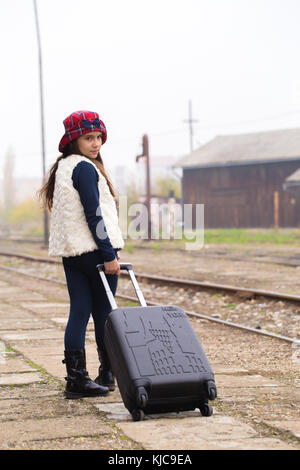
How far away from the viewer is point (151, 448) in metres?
3.22

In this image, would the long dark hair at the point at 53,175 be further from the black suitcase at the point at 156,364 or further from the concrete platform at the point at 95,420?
the concrete platform at the point at 95,420

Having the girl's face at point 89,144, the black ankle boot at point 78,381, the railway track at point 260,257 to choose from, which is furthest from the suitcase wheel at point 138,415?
the railway track at point 260,257

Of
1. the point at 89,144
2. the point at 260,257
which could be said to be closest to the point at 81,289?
the point at 89,144

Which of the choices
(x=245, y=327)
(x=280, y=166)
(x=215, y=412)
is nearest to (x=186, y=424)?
(x=215, y=412)

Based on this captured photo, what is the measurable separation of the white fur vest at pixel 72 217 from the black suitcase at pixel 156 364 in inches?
21.6

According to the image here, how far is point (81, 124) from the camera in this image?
4.45 meters

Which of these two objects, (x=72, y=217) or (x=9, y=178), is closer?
(x=72, y=217)

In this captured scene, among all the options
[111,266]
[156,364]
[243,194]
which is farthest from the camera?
[243,194]

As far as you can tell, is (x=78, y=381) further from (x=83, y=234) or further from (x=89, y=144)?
(x=89, y=144)

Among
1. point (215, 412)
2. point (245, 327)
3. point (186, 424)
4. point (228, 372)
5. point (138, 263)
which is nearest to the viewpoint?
point (186, 424)

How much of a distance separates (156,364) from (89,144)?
1.50 metres

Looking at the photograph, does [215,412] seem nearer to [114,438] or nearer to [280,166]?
[114,438]

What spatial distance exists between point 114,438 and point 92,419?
0.40 metres

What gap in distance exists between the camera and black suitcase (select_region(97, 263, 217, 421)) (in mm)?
3686
